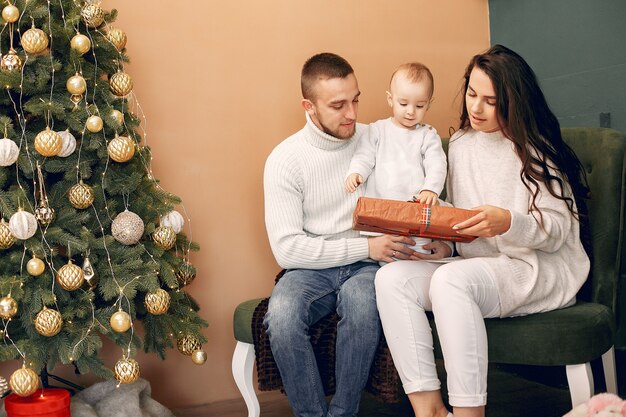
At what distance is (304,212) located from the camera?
2.44m

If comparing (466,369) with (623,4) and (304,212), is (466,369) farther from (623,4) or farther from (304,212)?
(623,4)

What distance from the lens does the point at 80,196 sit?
214cm

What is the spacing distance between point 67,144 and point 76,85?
0.17m

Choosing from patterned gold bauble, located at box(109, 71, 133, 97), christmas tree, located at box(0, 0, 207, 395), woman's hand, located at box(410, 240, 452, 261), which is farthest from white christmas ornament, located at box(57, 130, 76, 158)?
woman's hand, located at box(410, 240, 452, 261)

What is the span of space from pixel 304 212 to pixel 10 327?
0.94 metres

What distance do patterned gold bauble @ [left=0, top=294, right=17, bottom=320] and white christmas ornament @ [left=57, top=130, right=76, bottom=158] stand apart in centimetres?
42

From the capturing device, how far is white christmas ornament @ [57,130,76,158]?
2.12 meters

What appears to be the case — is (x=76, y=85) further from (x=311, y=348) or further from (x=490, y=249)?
(x=490, y=249)

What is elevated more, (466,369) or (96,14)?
(96,14)

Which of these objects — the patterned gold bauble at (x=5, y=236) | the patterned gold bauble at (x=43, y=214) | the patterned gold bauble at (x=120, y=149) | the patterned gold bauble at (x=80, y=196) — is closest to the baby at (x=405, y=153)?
the patterned gold bauble at (x=120, y=149)

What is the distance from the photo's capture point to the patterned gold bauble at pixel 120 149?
2180 mm

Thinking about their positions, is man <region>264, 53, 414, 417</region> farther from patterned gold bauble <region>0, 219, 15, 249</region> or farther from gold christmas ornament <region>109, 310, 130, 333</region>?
patterned gold bauble <region>0, 219, 15, 249</region>

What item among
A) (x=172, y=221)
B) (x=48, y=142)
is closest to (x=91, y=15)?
(x=48, y=142)

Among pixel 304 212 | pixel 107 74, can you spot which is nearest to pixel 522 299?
pixel 304 212
